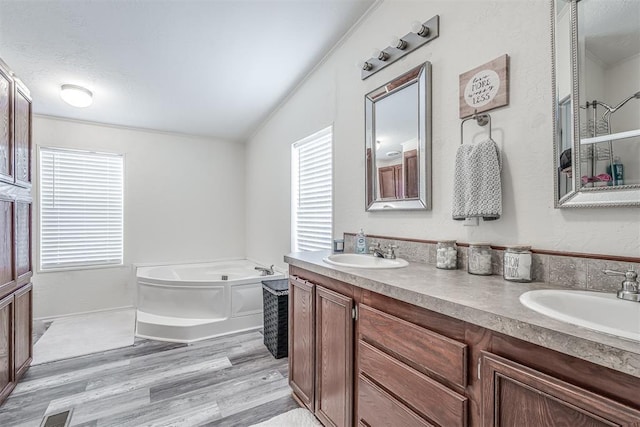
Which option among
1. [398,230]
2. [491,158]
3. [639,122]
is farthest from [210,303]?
[639,122]

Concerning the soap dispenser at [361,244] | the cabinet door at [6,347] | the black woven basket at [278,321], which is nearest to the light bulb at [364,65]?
the soap dispenser at [361,244]

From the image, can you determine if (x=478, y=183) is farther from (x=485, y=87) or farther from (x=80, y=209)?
(x=80, y=209)

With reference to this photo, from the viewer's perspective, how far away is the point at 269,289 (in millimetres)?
2785

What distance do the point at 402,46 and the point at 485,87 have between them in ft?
2.23

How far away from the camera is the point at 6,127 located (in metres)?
2.03

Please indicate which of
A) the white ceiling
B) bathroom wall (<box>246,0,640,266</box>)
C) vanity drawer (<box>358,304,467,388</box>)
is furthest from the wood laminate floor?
the white ceiling

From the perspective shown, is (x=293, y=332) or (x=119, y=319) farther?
(x=119, y=319)

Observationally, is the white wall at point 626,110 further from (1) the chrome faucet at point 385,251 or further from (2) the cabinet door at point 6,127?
(2) the cabinet door at point 6,127

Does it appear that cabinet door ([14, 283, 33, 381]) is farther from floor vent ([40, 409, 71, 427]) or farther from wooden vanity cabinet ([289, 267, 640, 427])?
wooden vanity cabinet ([289, 267, 640, 427])

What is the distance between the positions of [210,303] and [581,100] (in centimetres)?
324

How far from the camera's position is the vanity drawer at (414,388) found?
3.04 feet

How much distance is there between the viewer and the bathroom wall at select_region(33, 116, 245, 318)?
3.62 m

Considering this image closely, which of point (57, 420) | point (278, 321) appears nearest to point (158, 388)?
point (57, 420)

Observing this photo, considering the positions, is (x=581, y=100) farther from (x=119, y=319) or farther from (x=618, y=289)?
(x=119, y=319)
